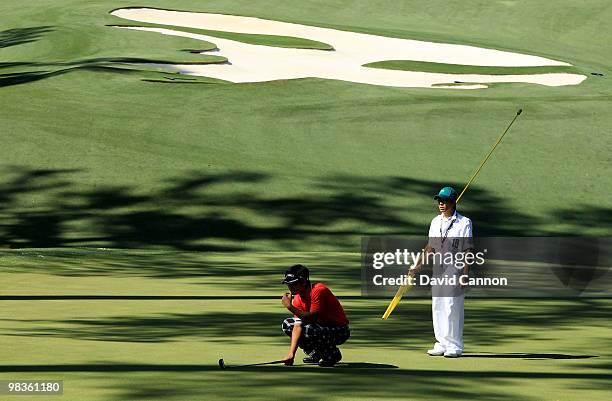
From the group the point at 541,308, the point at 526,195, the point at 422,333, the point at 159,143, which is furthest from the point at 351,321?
the point at 159,143

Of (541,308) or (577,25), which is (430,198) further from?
(577,25)

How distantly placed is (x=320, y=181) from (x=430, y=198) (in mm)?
2394

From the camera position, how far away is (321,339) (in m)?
12.8

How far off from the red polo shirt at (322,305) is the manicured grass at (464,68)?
36834 millimetres

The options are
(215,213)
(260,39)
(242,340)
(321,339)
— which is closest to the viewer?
(321,339)

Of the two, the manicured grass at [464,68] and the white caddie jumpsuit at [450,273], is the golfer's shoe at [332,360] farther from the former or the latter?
the manicured grass at [464,68]

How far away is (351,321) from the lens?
55.2ft

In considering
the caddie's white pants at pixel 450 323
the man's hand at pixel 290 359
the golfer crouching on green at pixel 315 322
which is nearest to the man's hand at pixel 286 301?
the golfer crouching on green at pixel 315 322

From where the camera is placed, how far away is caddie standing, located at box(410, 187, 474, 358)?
44.0 ft

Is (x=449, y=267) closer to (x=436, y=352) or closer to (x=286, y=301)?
(x=436, y=352)

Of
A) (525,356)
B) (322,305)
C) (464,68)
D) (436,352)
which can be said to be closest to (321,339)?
(322,305)

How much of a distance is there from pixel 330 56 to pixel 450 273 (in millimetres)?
40108

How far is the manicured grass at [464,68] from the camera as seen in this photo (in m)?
49.7

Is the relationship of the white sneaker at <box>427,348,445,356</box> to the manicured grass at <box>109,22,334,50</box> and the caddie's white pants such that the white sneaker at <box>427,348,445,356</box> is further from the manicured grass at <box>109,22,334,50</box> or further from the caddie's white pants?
the manicured grass at <box>109,22,334,50</box>
